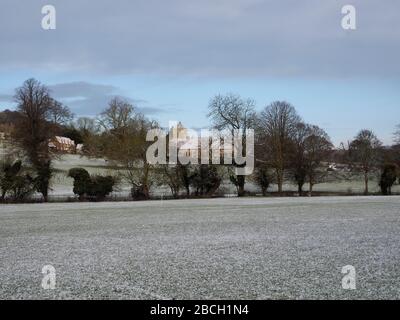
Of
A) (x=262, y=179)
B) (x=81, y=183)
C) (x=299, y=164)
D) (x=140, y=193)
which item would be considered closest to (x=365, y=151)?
(x=299, y=164)

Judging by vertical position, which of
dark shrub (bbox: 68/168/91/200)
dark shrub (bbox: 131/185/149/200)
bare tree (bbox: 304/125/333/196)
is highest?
bare tree (bbox: 304/125/333/196)

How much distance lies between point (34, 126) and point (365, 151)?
37.1 metres

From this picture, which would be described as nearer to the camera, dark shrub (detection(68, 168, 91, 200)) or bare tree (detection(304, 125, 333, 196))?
dark shrub (detection(68, 168, 91, 200))

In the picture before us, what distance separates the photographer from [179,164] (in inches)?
1829

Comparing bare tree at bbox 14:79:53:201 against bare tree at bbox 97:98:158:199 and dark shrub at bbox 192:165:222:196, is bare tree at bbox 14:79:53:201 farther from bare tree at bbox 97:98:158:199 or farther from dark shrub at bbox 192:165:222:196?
dark shrub at bbox 192:165:222:196

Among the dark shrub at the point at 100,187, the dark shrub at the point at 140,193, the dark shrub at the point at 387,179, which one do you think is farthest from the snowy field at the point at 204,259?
the dark shrub at the point at 387,179

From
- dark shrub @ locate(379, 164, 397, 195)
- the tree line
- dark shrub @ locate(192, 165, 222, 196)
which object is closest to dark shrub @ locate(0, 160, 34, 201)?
the tree line

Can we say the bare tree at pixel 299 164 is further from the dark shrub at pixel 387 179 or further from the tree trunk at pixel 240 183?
the dark shrub at pixel 387 179

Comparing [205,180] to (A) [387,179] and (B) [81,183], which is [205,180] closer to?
(B) [81,183]

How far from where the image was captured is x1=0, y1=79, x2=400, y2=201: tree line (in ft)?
137

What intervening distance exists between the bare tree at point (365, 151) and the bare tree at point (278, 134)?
9.22 metres

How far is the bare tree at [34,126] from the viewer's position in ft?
143

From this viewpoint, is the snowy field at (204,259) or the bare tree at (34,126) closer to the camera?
the snowy field at (204,259)

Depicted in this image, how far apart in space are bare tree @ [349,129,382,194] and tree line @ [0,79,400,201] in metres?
0.11
